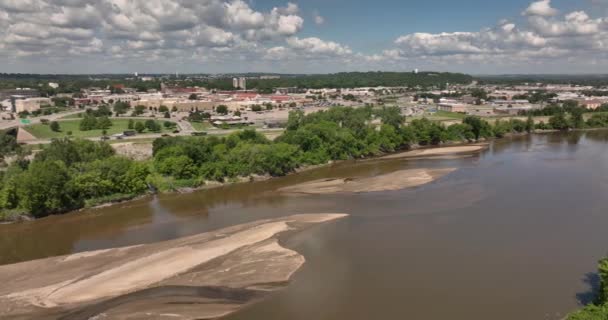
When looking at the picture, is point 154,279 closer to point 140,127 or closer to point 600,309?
point 600,309

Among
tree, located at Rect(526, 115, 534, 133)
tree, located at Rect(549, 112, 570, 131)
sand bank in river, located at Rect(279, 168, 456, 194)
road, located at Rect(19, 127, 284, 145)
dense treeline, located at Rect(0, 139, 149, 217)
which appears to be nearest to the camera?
dense treeline, located at Rect(0, 139, 149, 217)

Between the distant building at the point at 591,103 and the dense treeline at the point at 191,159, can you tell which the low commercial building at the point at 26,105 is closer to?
the dense treeline at the point at 191,159

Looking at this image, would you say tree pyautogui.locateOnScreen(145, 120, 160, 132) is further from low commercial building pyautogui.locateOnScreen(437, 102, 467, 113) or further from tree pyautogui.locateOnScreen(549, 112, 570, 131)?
tree pyautogui.locateOnScreen(549, 112, 570, 131)

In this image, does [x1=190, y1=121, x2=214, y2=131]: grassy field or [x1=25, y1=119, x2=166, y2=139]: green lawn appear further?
[x1=190, y1=121, x2=214, y2=131]: grassy field

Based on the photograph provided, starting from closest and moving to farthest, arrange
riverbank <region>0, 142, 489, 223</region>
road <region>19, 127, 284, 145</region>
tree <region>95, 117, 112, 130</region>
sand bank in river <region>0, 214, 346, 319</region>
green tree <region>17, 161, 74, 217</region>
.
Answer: sand bank in river <region>0, 214, 346, 319</region> → green tree <region>17, 161, 74, 217</region> → riverbank <region>0, 142, 489, 223</region> → road <region>19, 127, 284, 145</region> → tree <region>95, 117, 112, 130</region>

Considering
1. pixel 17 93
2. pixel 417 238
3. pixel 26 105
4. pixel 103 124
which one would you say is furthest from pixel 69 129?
pixel 17 93

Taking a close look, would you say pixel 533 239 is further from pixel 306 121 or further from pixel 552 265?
pixel 306 121

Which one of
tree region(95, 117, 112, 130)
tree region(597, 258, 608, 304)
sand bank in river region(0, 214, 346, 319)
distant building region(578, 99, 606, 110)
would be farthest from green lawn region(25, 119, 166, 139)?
distant building region(578, 99, 606, 110)
